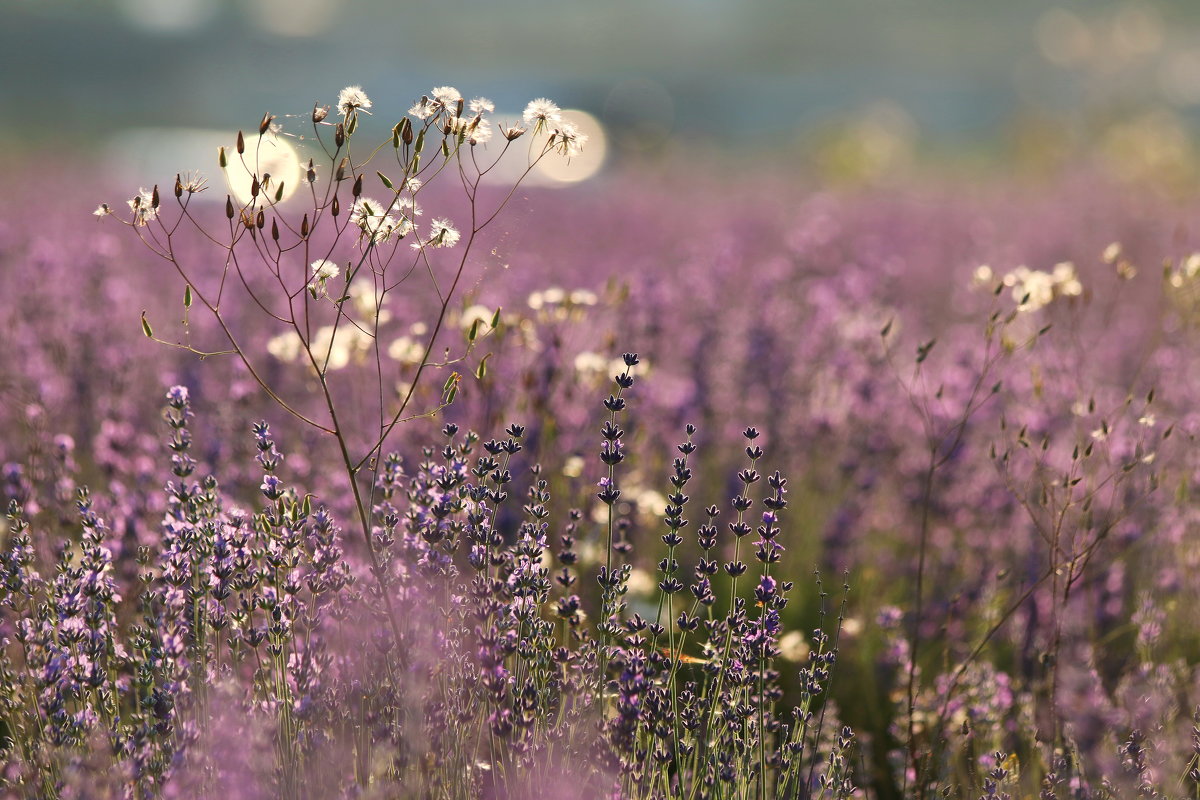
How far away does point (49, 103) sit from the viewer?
39.2m

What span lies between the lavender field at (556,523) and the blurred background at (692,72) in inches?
410

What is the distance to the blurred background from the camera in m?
20.0

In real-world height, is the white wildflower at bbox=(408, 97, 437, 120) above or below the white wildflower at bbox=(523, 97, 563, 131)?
below

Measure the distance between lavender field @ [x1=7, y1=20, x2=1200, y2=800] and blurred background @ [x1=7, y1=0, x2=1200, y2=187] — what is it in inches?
410

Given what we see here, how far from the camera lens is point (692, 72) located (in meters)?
56.1

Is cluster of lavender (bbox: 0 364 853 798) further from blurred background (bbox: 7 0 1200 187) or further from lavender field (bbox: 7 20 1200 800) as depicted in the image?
blurred background (bbox: 7 0 1200 187)

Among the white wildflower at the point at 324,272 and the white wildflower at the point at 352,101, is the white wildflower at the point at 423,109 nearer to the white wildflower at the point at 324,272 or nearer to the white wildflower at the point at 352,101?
the white wildflower at the point at 352,101

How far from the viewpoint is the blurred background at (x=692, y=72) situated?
65.6ft

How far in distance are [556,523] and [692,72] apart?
5576cm

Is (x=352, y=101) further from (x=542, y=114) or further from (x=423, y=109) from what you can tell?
(x=542, y=114)

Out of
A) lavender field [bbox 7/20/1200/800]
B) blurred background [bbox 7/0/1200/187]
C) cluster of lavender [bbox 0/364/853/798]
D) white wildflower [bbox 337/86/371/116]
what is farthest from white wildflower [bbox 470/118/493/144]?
blurred background [bbox 7/0/1200/187]

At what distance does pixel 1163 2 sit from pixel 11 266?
216 ft

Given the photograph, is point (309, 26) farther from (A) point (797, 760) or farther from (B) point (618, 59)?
(A) point (797, 760)

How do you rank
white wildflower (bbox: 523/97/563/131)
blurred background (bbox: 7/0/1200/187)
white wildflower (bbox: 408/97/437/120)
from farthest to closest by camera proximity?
blurred background (bbox: 7/0/1200/187), white wildflower (bbox: 523/97/563/131), white wildflower (bbox: 408/97/437/120)
